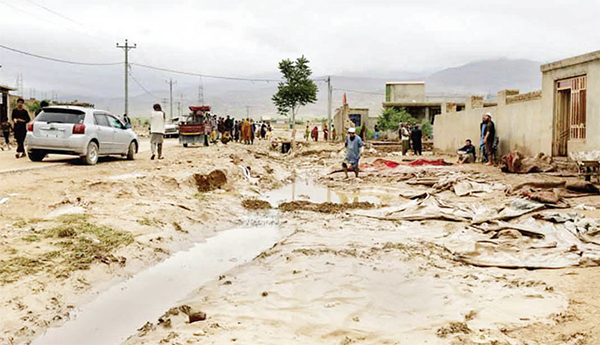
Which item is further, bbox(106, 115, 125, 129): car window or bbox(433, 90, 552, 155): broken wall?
bbox(433, 90, 552, 155): broken wall

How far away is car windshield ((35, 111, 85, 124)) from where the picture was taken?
542 inches

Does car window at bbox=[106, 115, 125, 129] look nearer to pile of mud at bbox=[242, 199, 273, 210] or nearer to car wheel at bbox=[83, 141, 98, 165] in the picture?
car wheel at bbox=[83, 141, 98, 165]

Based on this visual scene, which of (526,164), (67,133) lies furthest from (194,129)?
(526,164)

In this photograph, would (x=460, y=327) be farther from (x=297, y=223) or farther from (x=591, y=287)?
(x=297, y=223)

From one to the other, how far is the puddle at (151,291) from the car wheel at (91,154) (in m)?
7.49

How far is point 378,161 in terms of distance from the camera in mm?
20734

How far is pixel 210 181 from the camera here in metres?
13.0

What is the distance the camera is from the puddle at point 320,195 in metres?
12.5

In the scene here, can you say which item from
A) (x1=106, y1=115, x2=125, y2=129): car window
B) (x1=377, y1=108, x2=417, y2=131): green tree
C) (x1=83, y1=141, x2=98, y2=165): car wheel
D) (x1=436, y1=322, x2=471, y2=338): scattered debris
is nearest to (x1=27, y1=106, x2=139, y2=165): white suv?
(x1=83, y1=141, x2=98, y2=165): car wheel

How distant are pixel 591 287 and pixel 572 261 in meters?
1.01

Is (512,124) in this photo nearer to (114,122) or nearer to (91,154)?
(114,122)

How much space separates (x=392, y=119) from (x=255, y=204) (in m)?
39.2

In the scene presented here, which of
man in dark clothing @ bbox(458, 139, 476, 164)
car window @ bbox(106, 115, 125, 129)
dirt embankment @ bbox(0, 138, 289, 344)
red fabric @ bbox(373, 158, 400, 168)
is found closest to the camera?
dirt embankment @ bbox(0, 138, 289, 344)

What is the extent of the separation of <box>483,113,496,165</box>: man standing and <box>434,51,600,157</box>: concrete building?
463 mm
